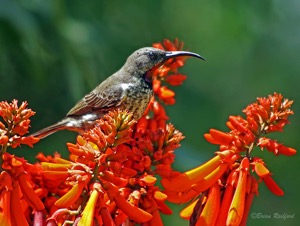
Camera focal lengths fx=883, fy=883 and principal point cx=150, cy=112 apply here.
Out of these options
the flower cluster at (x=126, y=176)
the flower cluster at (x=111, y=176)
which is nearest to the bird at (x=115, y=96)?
the flower cluster at (x=126, y=176)

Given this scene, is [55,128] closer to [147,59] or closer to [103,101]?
[103,101]

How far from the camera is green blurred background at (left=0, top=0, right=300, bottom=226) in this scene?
410 centimetres

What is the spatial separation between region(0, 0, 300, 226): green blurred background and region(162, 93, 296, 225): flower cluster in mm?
1777

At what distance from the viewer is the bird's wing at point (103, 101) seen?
3516mm

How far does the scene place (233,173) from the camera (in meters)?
2.39

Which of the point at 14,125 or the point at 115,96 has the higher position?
the point at 14,125

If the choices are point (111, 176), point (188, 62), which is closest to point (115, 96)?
point (111, 176)

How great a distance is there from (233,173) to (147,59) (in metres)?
1.13

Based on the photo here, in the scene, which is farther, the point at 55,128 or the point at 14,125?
the point at 55,128

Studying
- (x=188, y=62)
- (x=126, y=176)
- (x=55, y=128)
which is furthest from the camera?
(x=188, y=62)

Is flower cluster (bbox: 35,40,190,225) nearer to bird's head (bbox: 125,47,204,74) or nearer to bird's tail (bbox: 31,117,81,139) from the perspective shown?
bird's head (bbox: 125,47,204,74)

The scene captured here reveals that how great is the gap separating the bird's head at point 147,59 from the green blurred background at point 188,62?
2.12ft

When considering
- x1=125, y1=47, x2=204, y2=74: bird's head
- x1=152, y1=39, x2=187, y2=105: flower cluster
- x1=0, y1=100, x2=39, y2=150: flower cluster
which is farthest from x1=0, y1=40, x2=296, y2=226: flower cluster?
x1=125, y1=47, x2=204, y2=74: bird's head

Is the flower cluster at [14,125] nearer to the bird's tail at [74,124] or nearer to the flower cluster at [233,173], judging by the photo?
the flower cluster at [233,173]
